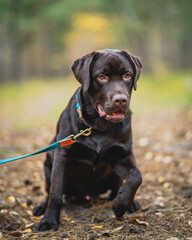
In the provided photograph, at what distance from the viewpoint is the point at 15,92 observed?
73.9 feet

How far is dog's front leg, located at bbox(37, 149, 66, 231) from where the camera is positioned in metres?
3.50

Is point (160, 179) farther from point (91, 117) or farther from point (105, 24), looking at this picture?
point (105, 24)

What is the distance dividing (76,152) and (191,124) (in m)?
6.03

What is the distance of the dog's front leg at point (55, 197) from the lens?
3500mm

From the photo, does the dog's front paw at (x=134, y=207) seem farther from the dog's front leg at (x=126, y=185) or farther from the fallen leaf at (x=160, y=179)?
the fallen leaf at (x=160, y=179)

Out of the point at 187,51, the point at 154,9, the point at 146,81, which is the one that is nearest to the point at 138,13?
the point at 154,9

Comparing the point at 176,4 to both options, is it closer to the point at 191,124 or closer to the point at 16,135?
the point at 191,124

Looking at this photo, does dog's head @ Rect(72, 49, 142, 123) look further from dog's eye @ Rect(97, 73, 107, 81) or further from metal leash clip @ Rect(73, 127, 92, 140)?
metal leash clip @ Rect(73, 127, 92, 140)

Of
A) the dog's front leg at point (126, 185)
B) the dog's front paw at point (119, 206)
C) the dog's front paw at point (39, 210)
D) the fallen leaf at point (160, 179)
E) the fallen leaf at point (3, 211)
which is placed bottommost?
the dog's front paw at point (39, 210)

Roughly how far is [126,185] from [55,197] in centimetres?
74

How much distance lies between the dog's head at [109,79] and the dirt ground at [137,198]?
1.10 metres

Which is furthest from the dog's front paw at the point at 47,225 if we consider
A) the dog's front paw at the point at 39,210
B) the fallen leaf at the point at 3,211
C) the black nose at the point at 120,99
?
the black nose at the point at 120,99

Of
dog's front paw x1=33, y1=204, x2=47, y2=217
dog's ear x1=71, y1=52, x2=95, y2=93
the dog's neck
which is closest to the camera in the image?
dog's ear x1=71, y1=52, x2=95, y2=93

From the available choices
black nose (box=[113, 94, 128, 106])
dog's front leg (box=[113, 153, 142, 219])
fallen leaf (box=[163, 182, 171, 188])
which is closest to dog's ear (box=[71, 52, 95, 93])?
black nose (box=[113, 94, 128, 106])
